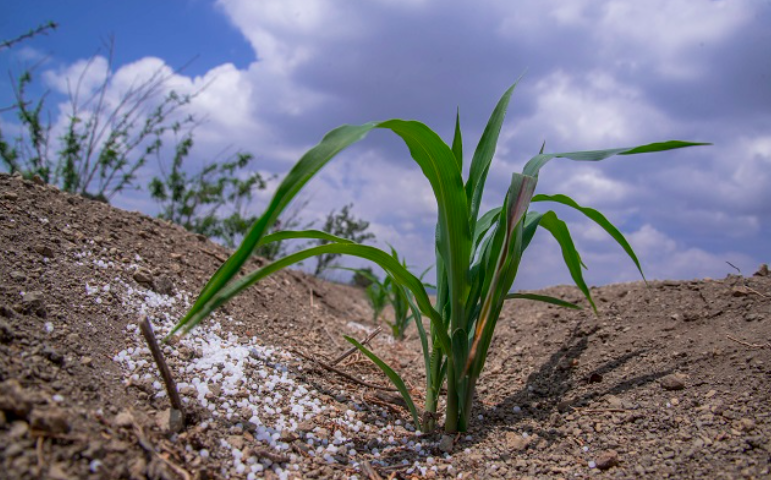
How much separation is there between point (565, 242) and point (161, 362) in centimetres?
116

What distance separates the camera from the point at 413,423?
1.51 m

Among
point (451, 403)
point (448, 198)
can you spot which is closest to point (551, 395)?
point (451, 403)

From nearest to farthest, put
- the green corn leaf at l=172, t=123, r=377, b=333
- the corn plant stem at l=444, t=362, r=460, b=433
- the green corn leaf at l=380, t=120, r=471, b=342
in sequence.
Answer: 1. the green corn leaf at l=172, t=123, r=377, b=333
2. the green corn leaf at l=380, t=120, r=471, b=342
3. the corn plant stem at l=444, t=362, r=460, b=433

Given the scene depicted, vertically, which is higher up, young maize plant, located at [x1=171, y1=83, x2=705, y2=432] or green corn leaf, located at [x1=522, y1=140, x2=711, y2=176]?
green corn leaf, located at [x1=522, y1=140, x2=711, y2=176]

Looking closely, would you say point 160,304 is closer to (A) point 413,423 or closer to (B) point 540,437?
(A) point 413,423

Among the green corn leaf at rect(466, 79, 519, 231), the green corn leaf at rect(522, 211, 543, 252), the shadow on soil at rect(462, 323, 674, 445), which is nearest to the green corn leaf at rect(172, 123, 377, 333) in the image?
the green corn leaf at rect(466, 79, 519, 231)

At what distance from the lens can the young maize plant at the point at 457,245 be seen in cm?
99

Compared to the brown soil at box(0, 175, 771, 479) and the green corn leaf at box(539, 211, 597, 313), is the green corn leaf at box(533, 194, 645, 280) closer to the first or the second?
the green corn leaf at box(539, 211, 597, 313)

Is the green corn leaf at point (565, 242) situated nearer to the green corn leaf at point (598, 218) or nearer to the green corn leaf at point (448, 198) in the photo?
the green corn leaf at point (598, 218)

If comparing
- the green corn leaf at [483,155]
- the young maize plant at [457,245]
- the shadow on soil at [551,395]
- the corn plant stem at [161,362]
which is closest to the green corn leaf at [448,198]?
the young maize plant at [457,245]

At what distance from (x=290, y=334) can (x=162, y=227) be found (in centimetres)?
92

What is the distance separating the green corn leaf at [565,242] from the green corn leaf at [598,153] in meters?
0.22

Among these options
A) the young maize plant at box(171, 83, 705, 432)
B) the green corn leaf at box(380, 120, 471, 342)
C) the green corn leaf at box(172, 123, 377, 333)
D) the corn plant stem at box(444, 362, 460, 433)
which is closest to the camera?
the green corn leaf at box(172, 123, 377, 333)

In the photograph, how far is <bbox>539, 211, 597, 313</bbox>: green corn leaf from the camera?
1.49 m
